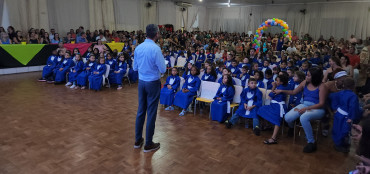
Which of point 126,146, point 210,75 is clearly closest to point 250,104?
point 210,75

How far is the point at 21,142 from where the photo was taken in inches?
141

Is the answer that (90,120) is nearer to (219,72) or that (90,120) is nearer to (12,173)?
(12,173)

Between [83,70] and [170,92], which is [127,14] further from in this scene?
[170,92]

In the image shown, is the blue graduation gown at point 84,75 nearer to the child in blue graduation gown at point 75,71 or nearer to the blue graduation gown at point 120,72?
the child in blue graduation gown at point 75,71

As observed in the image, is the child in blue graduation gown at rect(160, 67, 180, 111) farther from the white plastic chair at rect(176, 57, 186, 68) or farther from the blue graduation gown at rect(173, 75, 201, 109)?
the white plastic chair at rect(176, 57, 186, 68)

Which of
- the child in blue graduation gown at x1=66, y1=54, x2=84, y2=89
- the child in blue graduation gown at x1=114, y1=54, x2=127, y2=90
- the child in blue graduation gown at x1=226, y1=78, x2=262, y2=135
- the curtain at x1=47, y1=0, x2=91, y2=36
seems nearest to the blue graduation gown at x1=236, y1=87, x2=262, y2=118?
the child in blue graduation gown at x1=226, y1=78, x2=262, y2=135

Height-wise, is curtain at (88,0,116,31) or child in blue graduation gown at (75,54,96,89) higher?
curtain at (88,0,116,31)

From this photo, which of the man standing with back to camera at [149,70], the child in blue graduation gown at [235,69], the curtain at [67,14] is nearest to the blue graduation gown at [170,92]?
the child in blue graduation gown at [235,69]

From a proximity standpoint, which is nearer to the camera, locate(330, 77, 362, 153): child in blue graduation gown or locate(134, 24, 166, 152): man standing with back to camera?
locate(134, 24, 166, 152): man standing with back to camera

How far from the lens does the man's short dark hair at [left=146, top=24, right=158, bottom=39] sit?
3094 millimetres

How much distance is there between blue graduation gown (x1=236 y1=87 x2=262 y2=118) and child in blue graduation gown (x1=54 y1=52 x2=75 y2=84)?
5.41m

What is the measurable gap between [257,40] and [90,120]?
1066cm

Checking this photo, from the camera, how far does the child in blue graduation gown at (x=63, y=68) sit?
735 centimetres

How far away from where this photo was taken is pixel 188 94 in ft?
16.8
